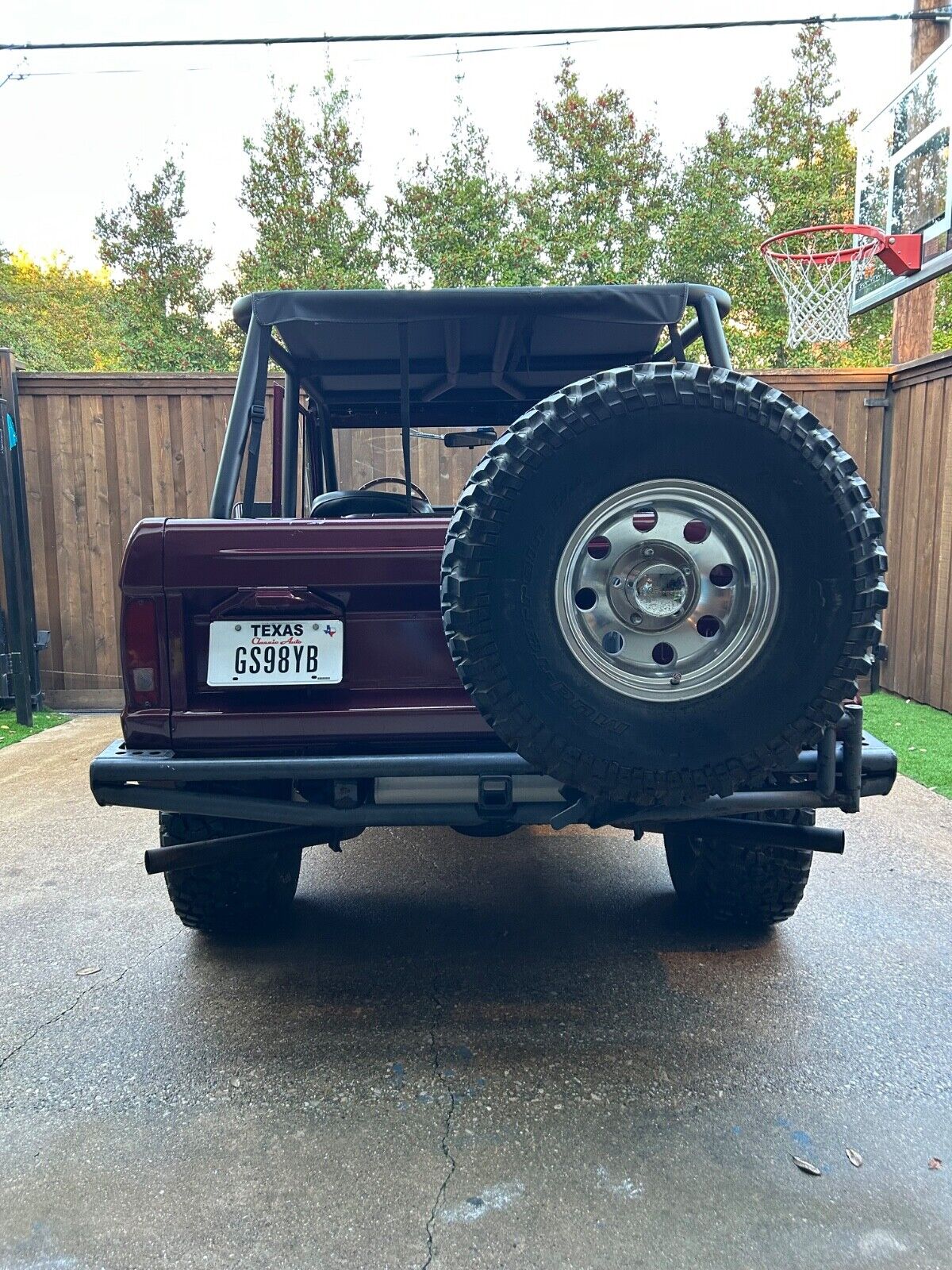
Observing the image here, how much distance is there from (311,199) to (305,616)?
1951 cm

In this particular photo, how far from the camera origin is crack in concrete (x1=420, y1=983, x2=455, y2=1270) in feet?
5.31

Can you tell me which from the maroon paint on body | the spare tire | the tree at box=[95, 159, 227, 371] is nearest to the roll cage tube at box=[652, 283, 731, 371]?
the spare tire

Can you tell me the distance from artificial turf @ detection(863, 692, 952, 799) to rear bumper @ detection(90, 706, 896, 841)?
9.78 feet

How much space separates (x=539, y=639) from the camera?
187 centimetres

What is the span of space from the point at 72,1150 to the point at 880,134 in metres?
9.03

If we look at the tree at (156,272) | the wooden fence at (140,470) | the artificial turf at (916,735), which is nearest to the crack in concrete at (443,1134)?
the artificial turf at (916,735)

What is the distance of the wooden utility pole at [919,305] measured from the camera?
7582mm

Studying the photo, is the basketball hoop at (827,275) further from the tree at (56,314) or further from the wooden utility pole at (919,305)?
the tree at (56,314)

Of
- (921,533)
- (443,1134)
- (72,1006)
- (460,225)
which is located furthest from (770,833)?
(460,225)

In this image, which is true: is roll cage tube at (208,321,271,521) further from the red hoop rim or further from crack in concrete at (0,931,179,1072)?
the red hoop rim

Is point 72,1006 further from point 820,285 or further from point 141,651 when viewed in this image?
point 820,285

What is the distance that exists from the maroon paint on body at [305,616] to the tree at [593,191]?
55.5 ft

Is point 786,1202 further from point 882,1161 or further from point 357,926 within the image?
point 357,926

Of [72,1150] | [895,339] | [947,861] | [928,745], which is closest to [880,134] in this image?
[895,339]
